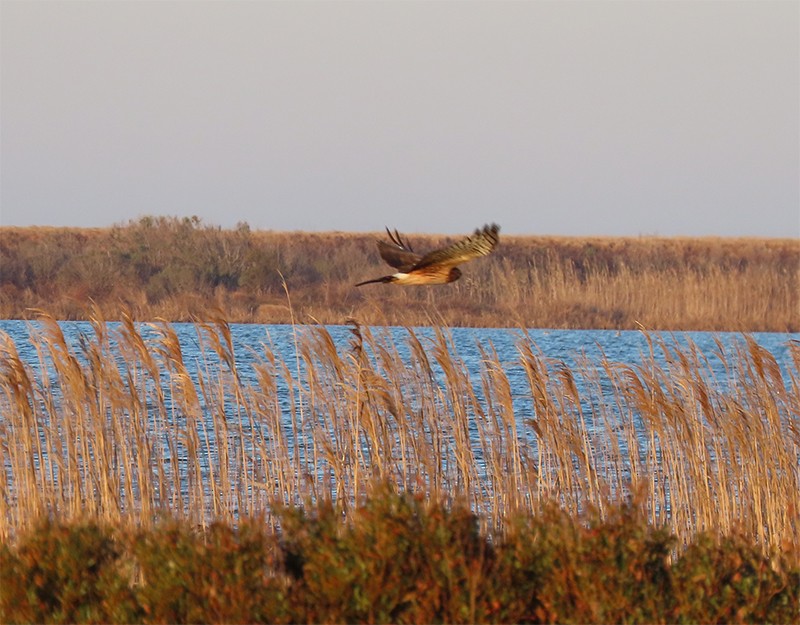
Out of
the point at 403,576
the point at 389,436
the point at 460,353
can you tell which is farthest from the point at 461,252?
the point at 460,353

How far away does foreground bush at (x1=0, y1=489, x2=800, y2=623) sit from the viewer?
372 cm

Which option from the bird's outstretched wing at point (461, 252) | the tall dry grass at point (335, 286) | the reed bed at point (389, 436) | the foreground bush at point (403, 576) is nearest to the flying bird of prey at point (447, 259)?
the bird's outstretched wing at point (461, 252)

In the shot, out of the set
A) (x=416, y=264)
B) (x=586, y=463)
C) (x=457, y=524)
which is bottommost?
(x=586, y=463)

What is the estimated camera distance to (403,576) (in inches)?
147

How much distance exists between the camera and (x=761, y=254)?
35156 millimetres

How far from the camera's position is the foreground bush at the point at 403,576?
372 centimetres

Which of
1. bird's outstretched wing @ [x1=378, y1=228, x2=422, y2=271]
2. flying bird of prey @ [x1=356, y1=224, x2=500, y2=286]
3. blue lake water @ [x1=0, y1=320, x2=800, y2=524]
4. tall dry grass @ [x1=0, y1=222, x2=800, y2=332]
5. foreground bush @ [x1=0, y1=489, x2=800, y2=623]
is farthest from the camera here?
tall dry grass @ [x1=0, y1=222, x2=800, y2=332]

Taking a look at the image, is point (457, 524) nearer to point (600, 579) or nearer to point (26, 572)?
point (600, 579)

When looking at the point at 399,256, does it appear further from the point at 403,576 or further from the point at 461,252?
the point at 403,576

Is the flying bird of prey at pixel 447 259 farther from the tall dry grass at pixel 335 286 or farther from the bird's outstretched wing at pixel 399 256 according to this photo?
the tall dry grass at pixel 335 286

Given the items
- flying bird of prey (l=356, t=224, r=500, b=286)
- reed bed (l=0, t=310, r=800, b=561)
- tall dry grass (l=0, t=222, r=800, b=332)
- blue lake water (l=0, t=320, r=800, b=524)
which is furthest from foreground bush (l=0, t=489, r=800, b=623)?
tall dry grass (l=0, t=222, r=800, b=332)

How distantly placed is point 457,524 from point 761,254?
3319 cm

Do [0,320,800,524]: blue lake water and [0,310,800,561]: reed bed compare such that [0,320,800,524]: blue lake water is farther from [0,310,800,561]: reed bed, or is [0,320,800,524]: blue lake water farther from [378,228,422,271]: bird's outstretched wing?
[378,228,422,271]: bird's outstretched wing

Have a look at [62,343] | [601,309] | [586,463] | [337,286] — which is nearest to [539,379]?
[586,463]
